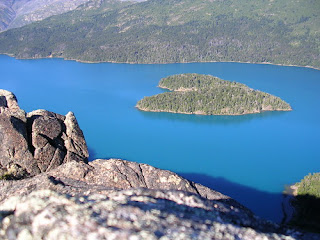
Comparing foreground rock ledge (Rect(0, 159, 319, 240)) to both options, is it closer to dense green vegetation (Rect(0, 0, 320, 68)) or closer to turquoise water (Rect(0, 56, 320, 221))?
turquoise water (Rect(0, 56, 320, 221))

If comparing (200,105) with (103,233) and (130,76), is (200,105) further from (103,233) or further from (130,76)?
(103,233)

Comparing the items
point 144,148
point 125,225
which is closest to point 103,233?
point 125,225

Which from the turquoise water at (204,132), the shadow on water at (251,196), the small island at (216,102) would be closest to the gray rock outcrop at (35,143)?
the shadow on water at (251,196)

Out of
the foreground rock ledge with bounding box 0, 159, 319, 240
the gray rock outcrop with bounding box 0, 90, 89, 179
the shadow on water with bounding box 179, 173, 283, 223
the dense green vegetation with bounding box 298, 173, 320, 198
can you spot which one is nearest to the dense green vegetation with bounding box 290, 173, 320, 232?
the dense green vegetation with bounding box 298, 173, 320, 198

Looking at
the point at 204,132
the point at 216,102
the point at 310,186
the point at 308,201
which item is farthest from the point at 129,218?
the point at 216,102

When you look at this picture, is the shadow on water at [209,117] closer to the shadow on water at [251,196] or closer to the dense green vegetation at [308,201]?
the shadow on water at [251,196]

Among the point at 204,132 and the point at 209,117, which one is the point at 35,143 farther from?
the point at 209,117
